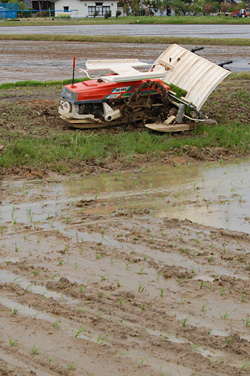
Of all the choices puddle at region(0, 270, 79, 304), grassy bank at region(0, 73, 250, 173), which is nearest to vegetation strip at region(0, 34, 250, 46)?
grassy bank at region(0, 73, 250, 173)

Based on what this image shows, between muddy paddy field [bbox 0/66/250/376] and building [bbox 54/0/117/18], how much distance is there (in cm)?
7411

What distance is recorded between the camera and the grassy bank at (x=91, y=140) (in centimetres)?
1071

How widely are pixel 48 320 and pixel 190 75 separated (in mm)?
8528

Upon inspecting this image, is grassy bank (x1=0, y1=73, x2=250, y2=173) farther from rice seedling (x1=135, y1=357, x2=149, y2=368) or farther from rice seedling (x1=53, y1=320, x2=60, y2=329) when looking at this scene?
rice seedling (x1=135, y1=357, x2=149, y2=368)

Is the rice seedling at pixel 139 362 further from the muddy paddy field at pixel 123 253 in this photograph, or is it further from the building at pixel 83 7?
the building at pixel 83 7

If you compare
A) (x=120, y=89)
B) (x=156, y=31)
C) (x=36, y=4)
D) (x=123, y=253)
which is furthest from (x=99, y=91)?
(x=36, y=4)

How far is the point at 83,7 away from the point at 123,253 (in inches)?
3209

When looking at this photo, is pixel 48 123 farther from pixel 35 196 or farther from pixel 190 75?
pixel 35 196

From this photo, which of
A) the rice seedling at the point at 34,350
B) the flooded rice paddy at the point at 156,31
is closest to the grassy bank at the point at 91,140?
the rice seedling at the point at 34,350

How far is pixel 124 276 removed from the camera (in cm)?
638

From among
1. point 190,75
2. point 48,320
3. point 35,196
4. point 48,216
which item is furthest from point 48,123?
point 48,320

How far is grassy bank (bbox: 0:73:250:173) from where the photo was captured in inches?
422

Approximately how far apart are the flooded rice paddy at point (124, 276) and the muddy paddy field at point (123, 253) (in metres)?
0.02

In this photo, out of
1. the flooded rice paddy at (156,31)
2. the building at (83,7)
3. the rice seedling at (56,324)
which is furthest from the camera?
the building at (83,7)
